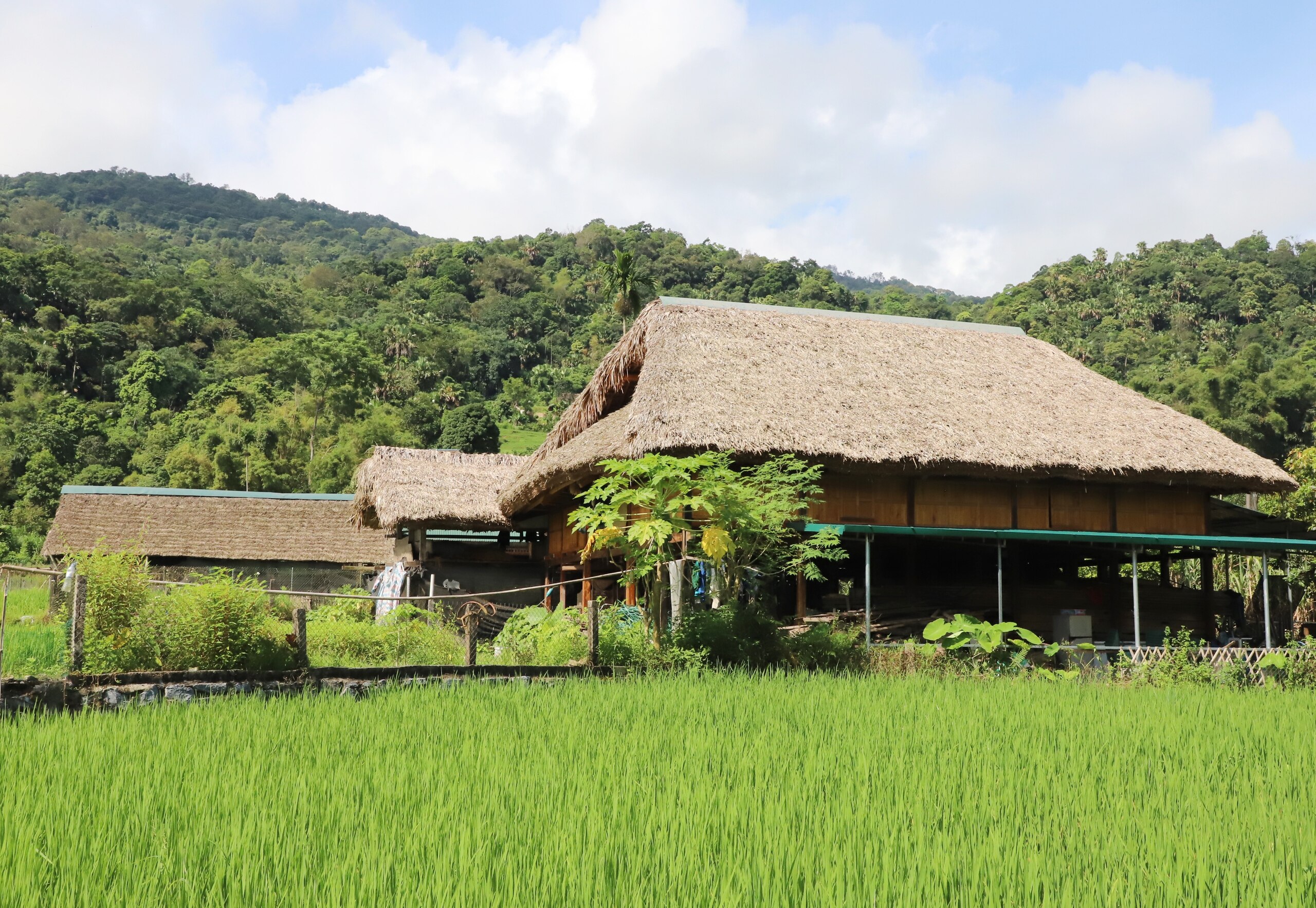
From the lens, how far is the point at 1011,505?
1212cm

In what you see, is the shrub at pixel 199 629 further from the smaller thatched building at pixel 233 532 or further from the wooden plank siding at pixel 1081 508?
the smaller thatched building at pixel 233 532

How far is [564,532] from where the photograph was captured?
14.5 meters

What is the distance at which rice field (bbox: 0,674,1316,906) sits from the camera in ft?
8.72

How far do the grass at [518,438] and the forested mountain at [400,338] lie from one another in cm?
14

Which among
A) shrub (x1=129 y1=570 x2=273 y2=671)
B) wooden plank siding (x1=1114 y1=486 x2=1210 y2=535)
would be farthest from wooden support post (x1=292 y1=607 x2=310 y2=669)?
wooden plank siding (x1=1114 y1=486 x2=1210 y2=535)

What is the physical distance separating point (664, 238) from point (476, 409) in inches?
1334

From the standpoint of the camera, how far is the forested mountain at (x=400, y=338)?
2870cm

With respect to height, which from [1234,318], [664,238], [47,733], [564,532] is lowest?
[47,733]

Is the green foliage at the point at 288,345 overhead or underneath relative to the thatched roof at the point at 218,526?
overhead

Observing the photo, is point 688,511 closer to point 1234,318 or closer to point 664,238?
point 1234,318

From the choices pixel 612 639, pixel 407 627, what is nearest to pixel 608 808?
pixel 612 639

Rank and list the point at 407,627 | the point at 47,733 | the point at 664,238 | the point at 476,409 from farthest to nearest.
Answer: the point at 664,238 → the point at 476,409 → the point at 407,627 → the point at 47,733

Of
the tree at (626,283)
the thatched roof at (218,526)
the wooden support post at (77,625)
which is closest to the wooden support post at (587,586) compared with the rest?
the thatched roof at (218,526)

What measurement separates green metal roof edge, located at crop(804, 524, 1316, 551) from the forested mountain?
16373 mm
